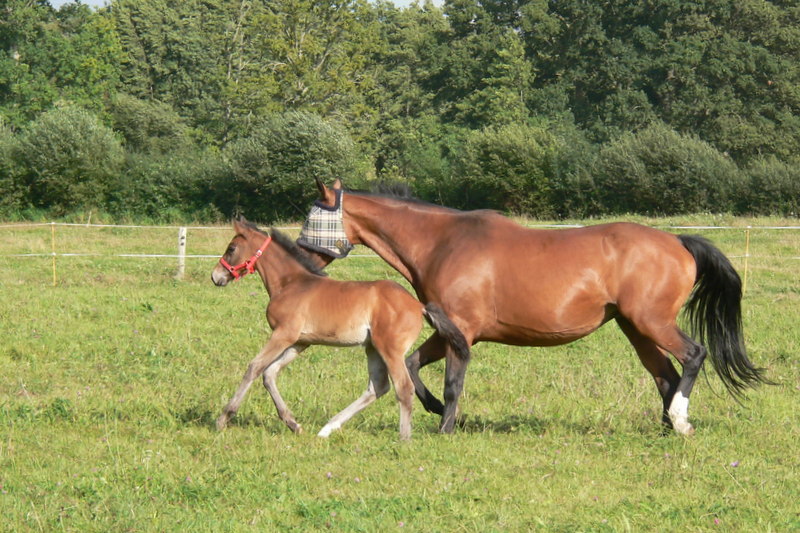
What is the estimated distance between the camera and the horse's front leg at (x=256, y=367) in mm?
6902

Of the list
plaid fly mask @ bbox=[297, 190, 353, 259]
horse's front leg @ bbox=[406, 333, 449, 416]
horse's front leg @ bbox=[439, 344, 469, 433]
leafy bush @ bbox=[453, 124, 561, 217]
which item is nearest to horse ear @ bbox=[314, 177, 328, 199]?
plaid fly mask @ bbox=[297, 190, 353, 259]

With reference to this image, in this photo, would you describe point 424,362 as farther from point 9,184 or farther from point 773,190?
point 9,184

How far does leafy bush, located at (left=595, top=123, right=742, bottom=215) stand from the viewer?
37938mm

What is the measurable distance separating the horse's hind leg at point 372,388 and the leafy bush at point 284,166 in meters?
33.0

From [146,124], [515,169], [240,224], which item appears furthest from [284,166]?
[240,224]

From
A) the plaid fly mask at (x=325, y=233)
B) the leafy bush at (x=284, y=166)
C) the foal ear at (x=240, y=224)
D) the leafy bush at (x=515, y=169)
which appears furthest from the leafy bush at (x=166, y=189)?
the plaid fly mask at (x=325, y=233)

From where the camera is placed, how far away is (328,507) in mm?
5141

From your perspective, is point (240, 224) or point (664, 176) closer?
point (240, 224)

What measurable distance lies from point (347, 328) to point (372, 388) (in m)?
0.54

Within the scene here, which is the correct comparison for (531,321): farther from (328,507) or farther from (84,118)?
(84,118)

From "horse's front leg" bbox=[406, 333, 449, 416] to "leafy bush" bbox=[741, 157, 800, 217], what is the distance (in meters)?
32.1

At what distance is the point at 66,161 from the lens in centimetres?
3844

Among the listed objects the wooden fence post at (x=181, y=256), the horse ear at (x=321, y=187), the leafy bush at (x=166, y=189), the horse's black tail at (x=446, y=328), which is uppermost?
the horse ear at (x=321, y=187)

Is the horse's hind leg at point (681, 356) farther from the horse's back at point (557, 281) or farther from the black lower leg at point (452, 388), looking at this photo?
the black lower leg at point (452, 388)
